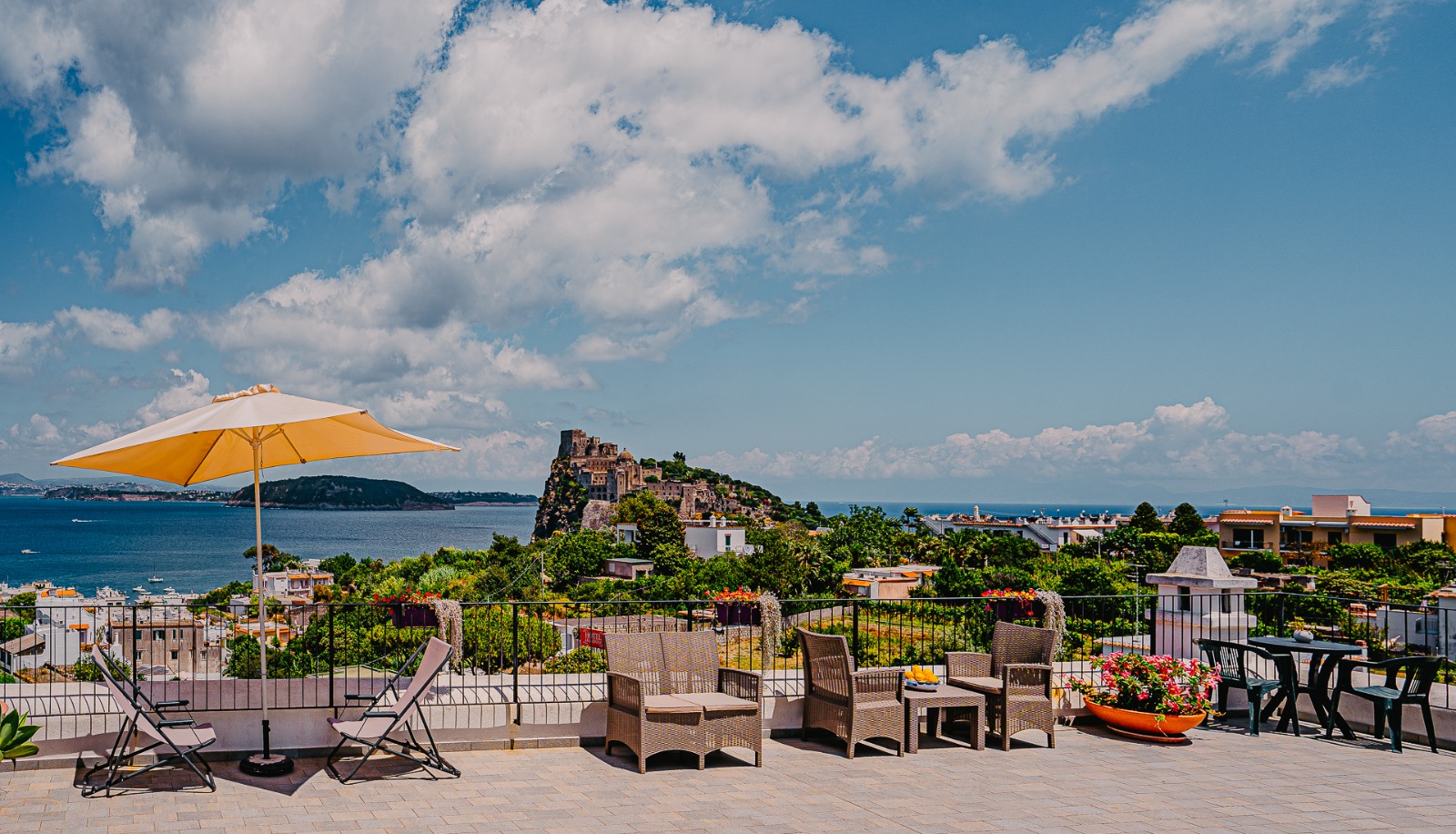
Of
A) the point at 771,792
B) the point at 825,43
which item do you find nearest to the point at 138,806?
the point at 771,792

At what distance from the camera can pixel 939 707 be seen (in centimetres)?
693

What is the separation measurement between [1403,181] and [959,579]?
31263mm

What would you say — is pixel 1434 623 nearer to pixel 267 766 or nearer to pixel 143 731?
pixel 267 766

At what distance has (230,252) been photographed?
58.3 meters

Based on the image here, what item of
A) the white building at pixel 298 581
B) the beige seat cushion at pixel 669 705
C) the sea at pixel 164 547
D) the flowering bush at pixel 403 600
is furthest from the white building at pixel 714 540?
the beige seat cushion at pixel 669 705

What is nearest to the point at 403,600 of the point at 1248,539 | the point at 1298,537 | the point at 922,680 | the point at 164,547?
the point at 922,680

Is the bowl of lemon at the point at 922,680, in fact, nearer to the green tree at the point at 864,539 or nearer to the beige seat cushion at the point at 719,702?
the beige seat cushion at the point at 719,702

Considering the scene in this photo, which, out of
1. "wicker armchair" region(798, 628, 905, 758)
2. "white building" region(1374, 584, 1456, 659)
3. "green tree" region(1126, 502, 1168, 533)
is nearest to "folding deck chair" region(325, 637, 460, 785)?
"wicker armchair" region(798, 628, 905, 758)

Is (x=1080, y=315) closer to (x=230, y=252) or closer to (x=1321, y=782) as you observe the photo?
(x=1321, y=782)

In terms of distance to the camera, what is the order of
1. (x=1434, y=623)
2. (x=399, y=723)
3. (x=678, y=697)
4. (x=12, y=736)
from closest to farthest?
1. (x=12, y=736)
2. (x=399, y=723)
3. (x=678, y=697)
4. (x=1434, y=623)

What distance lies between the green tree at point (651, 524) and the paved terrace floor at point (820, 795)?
288 feet

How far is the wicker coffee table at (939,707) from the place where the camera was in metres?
6.86

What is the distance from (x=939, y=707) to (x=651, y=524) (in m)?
93.9

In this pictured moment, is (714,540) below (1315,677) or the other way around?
below
